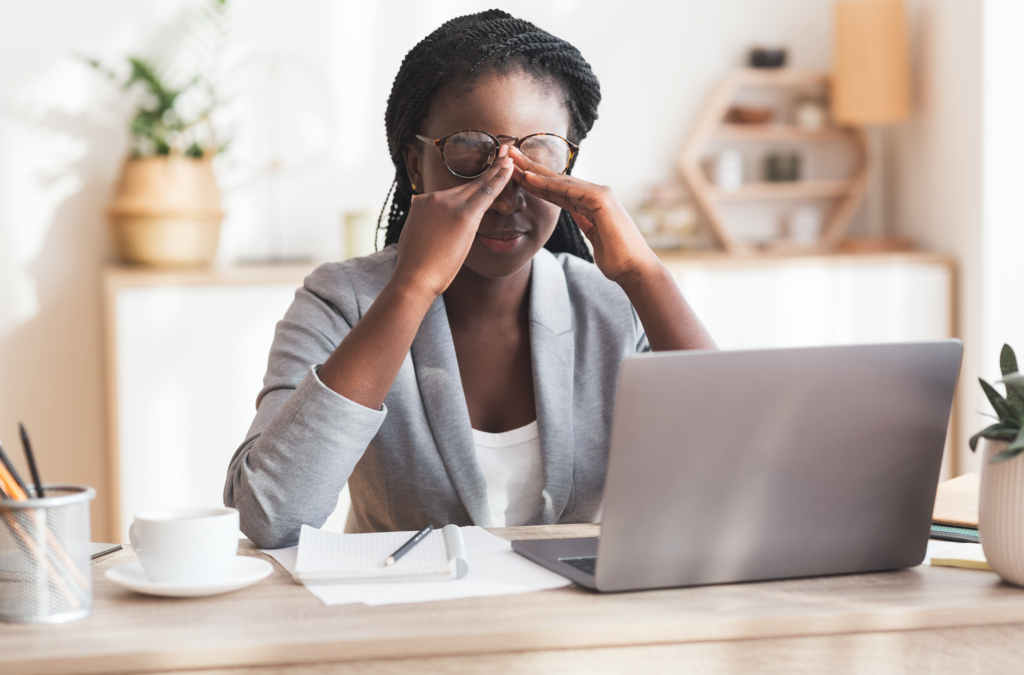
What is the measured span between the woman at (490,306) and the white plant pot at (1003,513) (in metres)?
0.46

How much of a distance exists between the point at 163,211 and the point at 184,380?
45cm

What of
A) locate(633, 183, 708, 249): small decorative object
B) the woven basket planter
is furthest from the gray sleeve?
locate(633, 183, 708, 249): small decorative object

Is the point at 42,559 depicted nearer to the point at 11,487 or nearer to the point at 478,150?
the point at 11,487

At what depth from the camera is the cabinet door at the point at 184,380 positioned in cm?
268

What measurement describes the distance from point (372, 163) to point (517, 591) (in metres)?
2.39

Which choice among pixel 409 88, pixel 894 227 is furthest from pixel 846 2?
pixel 409 88

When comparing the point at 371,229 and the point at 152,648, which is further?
the point at 371,229

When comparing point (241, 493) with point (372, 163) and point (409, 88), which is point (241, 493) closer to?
point (409, 88)

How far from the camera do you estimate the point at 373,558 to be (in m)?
0.99

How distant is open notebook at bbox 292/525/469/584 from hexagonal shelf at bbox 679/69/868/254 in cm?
236

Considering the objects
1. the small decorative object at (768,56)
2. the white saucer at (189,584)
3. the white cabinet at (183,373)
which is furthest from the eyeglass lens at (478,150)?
the small decorative object at (768,56)

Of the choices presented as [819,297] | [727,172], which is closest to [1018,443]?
[819,297]

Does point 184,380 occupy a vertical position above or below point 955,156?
below

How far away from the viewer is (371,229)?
2.96 meters
